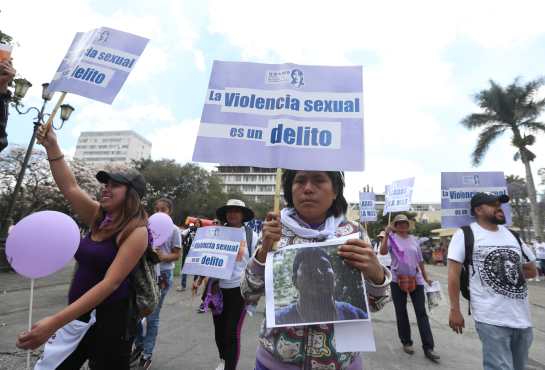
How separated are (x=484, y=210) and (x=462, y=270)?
56 centimetres

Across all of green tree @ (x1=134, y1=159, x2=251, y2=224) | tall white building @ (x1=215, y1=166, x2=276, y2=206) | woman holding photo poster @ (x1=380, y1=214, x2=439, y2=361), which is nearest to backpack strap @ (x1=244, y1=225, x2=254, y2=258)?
woman holding photo poster @ (x1=380, y1=214, x2=439, y2=361)

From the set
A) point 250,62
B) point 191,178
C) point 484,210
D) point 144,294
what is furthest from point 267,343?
point 191,178

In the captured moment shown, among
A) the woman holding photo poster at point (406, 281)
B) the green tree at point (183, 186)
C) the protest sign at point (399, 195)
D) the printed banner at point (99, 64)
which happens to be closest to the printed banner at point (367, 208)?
the protest sign at point (399, 195)

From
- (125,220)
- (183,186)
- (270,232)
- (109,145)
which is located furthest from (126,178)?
(109,145)

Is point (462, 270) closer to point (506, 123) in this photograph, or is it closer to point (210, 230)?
point (210, 230)

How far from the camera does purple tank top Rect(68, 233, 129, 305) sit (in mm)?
2066

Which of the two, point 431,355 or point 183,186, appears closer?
point 431,355

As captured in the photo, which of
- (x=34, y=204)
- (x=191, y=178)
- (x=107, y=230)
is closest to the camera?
(x=107, y=230)

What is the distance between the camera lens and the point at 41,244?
2232mm

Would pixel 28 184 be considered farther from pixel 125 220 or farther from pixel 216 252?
pixel 125 220

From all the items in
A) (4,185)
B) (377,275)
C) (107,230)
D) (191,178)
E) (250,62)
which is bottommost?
(377,275)

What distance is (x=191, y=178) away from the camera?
44.0 metres

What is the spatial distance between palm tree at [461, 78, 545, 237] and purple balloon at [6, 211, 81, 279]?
25.3 metres

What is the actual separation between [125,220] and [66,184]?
21.3 inches
